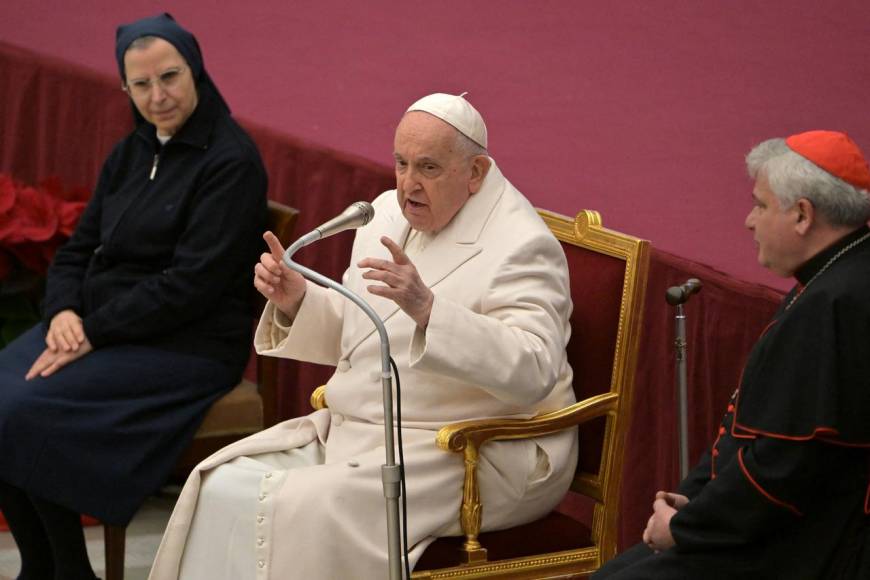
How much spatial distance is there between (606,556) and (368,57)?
2469 mm

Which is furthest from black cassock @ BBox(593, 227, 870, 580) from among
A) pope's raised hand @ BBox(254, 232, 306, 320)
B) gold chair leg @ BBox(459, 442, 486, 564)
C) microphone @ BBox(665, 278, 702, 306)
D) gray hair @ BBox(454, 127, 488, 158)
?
pope's raised hand @ BBox(254, 232, 306, 320)

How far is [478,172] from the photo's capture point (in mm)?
3967

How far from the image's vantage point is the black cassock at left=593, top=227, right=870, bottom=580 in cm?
288

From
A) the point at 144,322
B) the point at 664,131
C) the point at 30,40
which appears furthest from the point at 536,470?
the point at 30,40

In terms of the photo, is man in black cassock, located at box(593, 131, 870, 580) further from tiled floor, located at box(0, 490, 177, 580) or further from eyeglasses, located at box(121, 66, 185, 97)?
tiled floor, located at box(0, 490, 177, 580)

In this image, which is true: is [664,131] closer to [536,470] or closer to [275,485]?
[536,470]

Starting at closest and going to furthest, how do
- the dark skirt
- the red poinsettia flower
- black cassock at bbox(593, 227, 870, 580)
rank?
black cassock at bbox(593, 227, 870, 580) < the dark skirt < the red poinsettia flower

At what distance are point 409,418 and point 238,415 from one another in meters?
1.18

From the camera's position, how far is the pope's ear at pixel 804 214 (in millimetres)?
3029

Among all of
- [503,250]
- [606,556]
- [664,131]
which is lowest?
[606,556]

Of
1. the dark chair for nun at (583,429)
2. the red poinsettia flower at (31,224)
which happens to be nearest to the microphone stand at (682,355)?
the dark chair for nun at (583,429)

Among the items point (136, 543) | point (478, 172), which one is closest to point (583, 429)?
point (478, 172)

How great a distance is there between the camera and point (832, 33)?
162 inches

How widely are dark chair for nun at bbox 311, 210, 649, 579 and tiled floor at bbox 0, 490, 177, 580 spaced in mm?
1355
